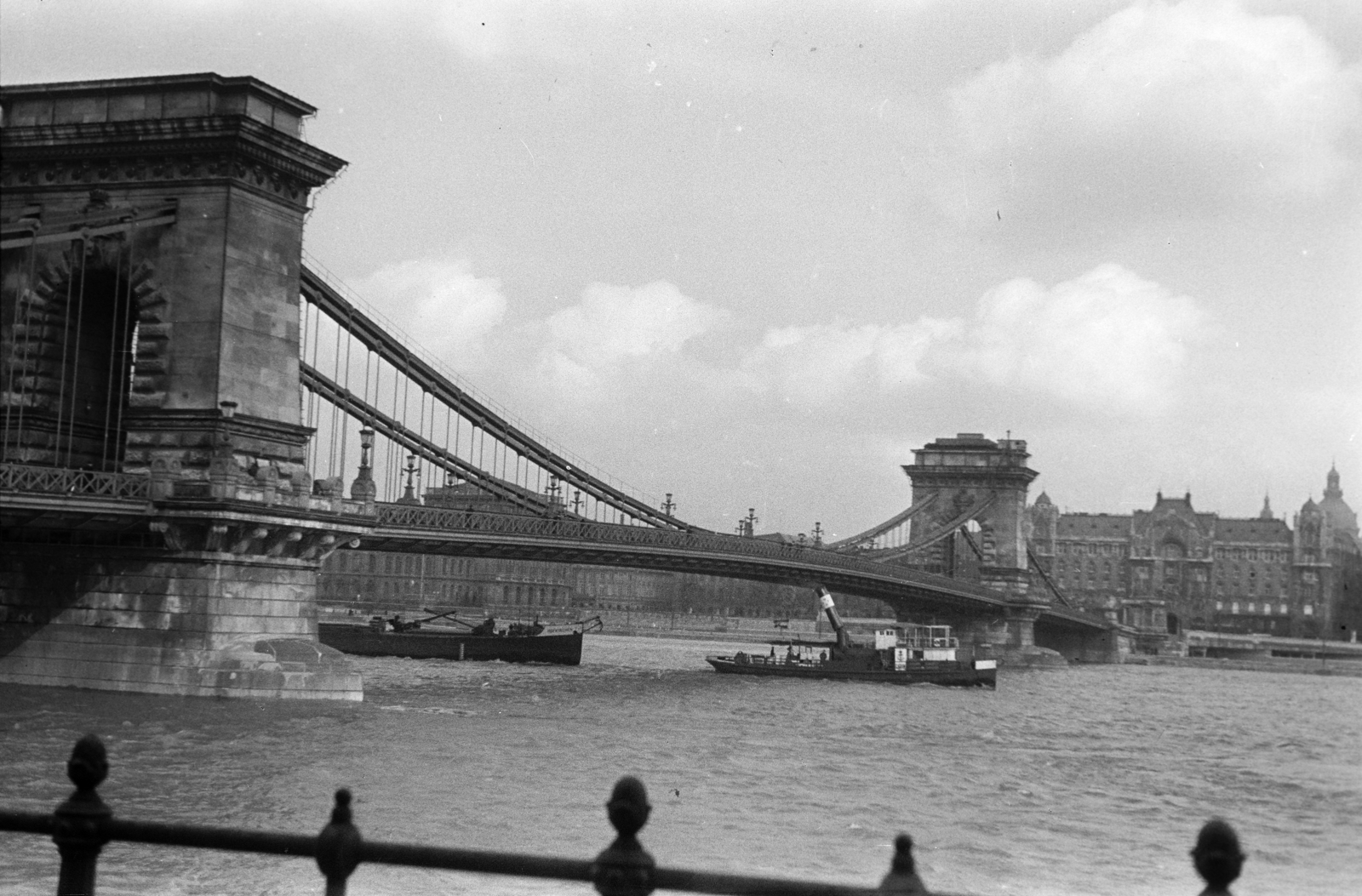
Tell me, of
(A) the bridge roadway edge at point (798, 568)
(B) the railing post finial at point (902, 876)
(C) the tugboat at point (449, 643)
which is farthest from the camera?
(C) the tugboat at point (449, 643)

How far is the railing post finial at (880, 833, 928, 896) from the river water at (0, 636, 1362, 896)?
12.1m

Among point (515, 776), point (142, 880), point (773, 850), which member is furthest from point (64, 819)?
point (515, 776)

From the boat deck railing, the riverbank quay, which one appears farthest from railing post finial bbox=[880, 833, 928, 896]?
the riverbank quay

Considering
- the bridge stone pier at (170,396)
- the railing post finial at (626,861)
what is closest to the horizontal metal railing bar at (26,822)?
the railing post finial at (626,861)

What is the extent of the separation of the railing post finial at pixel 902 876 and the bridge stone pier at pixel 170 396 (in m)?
30.4

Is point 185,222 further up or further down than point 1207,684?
further up

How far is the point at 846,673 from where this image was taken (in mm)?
72875

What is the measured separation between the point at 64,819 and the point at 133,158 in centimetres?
3318

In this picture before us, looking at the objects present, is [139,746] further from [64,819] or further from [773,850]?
[64,819]

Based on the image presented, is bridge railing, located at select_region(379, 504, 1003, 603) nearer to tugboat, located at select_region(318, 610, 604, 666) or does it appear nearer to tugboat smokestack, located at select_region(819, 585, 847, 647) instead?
tugboat smokestack, located at select_region(819, 585, 847, 647)

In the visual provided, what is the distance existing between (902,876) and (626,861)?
94 centimetres

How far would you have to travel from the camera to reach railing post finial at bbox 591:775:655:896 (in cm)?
522

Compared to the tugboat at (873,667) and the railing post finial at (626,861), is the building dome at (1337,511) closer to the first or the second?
the tugboat at (873,667)

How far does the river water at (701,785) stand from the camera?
2030 cm
